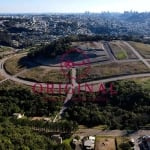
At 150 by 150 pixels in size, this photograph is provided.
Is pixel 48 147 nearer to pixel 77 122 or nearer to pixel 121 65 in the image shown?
pixel 77 122

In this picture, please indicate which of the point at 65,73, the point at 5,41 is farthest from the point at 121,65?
the point at 5,41

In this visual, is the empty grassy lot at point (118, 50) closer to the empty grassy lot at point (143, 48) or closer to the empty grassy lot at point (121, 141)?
the empty grassy lot at point (143, 48)

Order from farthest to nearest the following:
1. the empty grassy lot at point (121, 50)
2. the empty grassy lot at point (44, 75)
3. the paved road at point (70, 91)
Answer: the empty grassy lot at point (121, 50)
the empty grassy lot at point (44, 75)
the paved road at point (70, 91)

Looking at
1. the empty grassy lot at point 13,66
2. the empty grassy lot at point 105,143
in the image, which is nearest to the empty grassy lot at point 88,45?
the empty grassy lot at point 13,66

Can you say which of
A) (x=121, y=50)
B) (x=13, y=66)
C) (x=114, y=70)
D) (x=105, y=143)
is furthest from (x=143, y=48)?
(x=105, y=143)

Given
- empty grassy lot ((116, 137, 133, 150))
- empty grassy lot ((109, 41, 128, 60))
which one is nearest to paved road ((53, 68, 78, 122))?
empty grassy lot ((116, 137, 133, 150))

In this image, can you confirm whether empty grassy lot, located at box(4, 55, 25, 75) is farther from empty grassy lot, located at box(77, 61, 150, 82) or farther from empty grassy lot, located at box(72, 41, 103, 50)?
empty grassy lot, located at box(72, 41, 103, 50)

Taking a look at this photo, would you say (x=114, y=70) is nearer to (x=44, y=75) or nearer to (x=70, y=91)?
(x=70, y=91)

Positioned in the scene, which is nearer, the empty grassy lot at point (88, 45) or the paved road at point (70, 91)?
the paved road at point (70, 91)
